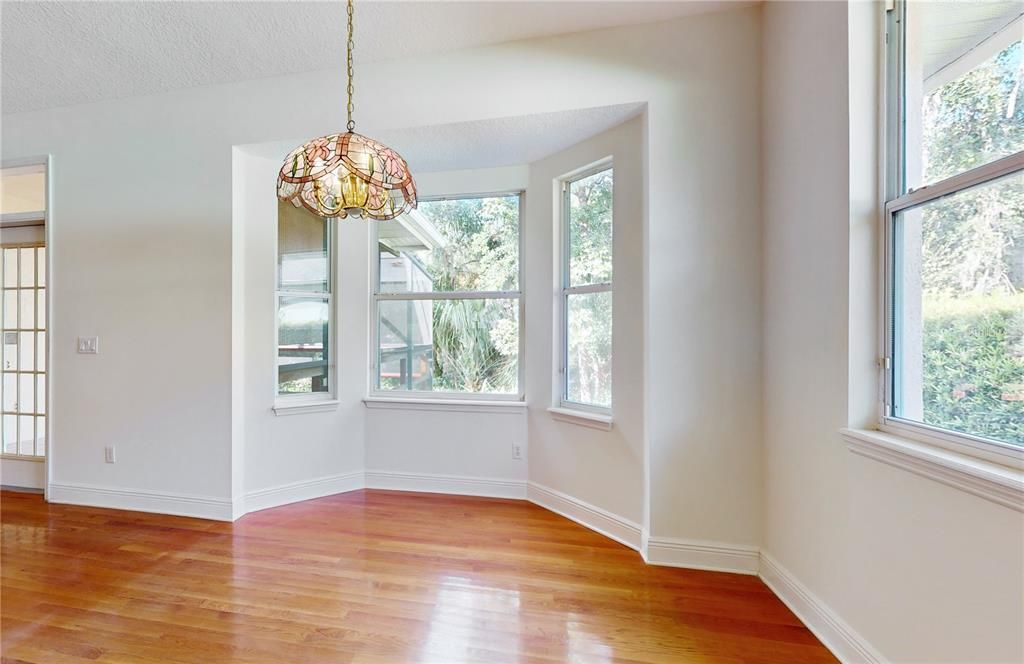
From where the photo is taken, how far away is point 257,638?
1.63m

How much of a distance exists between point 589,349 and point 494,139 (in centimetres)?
145

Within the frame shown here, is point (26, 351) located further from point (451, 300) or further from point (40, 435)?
point (451, 300)

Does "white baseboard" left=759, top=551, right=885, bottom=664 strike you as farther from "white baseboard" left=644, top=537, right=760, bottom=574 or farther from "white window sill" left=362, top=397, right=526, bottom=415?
"white window sill" left=362, top=397, right=526, bottom=415

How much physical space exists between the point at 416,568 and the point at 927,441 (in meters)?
2.13

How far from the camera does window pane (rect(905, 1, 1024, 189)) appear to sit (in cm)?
113

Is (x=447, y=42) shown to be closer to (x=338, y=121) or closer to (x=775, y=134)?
(x=338, y=121)

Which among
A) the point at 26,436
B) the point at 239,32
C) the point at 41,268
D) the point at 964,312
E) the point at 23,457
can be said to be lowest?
the point at 23,457

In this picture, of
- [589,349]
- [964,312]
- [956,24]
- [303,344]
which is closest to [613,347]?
[589,349]

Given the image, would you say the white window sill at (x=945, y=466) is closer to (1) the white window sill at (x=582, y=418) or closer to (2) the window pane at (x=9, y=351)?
(1) the white window sill at (x=582, y=418)

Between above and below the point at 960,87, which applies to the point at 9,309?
below

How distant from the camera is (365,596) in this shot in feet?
6.18

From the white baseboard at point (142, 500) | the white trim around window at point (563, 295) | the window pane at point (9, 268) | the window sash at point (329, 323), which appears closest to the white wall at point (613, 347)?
the white trim around window at point (563, 295)

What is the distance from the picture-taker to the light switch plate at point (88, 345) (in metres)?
2.89

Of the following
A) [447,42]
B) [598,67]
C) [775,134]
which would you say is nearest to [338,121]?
[447,42]
